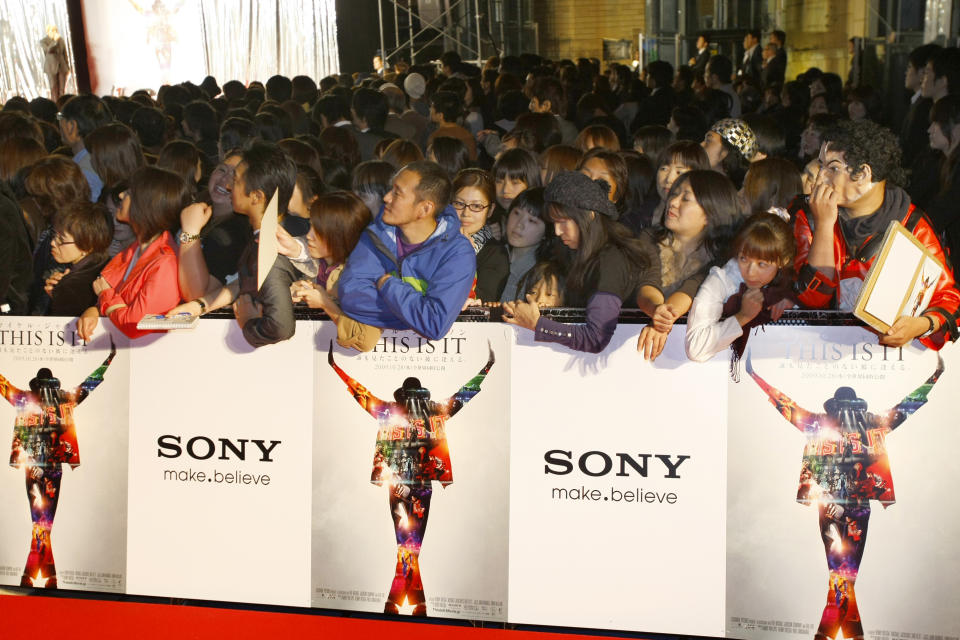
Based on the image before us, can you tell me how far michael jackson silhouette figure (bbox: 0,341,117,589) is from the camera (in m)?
3.94

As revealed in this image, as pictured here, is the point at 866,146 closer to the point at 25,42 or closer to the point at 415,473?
the point at 415,473

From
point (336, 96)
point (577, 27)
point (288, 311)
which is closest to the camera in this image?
point (288, 311)

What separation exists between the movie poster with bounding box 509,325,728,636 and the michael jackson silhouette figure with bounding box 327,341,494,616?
0.24 m

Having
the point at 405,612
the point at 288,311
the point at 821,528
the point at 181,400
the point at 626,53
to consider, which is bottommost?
the point at 405,612

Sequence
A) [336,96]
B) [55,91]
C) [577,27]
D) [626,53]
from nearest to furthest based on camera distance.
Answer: [336,96], [55,91], [626,53], [577,27]

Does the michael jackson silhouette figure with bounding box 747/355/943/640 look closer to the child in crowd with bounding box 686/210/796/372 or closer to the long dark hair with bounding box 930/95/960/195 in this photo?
the child in crowd with bounding box 686/210/796/372

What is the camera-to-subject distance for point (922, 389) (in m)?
3.43

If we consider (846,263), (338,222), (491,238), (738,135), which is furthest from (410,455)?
(738,135)

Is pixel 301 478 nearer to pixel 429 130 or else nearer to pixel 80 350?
pixel 80 350

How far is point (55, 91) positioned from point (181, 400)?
17.8 metres

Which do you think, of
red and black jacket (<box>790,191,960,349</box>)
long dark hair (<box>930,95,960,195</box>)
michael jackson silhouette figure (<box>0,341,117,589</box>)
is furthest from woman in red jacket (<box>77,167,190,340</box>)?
long dark hair (<box>930,95,960,195</box>)

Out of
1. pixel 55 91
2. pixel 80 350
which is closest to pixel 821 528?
pixel 80 350

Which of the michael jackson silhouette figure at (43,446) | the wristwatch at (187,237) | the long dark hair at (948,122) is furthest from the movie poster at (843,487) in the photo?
the long dark hair at (948,122)

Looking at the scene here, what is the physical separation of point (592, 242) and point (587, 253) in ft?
0.13
